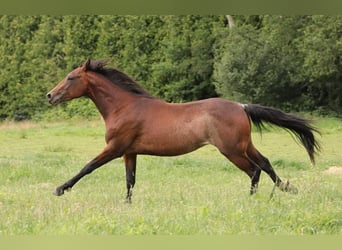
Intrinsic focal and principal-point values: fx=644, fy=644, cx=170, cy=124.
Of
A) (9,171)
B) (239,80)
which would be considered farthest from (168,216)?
(239,80)

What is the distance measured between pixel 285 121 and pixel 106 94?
2.22 metres

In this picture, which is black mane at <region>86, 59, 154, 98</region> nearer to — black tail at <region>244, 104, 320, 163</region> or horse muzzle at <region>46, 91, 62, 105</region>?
horse muzzle at <region>46, 91, 62, 105</region>

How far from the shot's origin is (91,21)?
97.2 feet

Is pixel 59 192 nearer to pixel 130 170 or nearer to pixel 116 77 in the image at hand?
pixel 130 170

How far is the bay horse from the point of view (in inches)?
297

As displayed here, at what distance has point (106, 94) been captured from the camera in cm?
793

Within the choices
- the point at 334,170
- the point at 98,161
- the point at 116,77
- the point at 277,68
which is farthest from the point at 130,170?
the point at 277,68

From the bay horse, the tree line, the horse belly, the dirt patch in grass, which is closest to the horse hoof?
the bay horse

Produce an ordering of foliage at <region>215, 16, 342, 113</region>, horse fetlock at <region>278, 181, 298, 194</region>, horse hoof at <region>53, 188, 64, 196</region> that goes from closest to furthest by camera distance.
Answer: horse fetlock at <region>278, 181, 298, 194</region>, horse hoof at <region>53, 188, 64, 196</region>, foliage at <region>215, 16, 342, 113</region>

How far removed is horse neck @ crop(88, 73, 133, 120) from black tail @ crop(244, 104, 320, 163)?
152 cm

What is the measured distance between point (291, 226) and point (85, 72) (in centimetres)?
434

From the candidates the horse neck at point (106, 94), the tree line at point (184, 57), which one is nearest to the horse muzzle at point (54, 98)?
the horse neck at point (106, 94)

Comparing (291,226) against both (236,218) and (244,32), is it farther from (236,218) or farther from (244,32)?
(244,32)

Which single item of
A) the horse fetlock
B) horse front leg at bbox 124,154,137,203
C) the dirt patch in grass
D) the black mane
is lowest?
the dirt patch in grass
